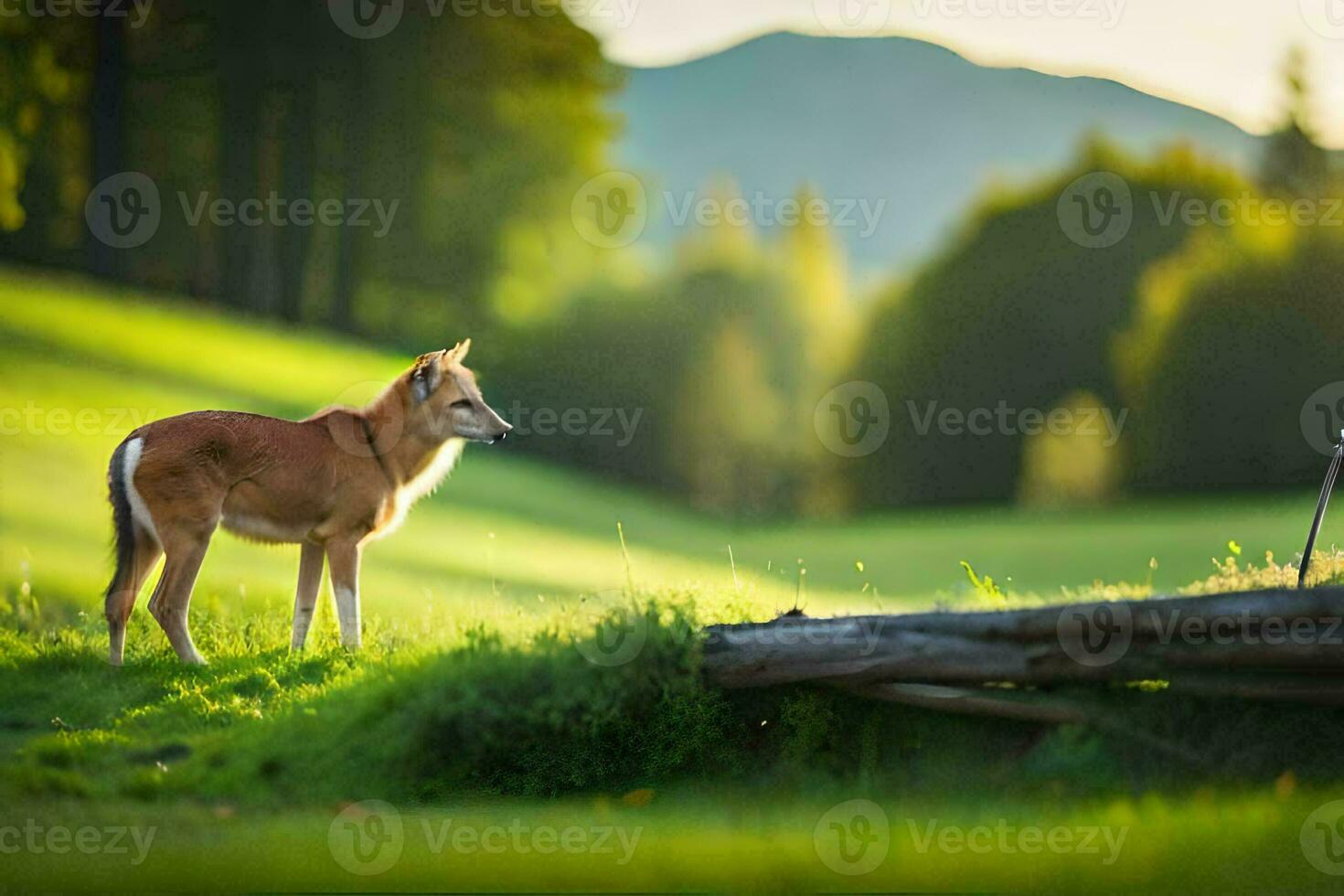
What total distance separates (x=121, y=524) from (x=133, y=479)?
13.7 inches

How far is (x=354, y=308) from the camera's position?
102 feet

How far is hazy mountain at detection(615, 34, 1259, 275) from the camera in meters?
78.6

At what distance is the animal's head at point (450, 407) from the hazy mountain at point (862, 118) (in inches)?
2158

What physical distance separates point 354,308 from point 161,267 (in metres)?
4.52

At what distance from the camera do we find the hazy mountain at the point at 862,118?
78625mm

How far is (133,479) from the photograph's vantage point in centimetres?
835

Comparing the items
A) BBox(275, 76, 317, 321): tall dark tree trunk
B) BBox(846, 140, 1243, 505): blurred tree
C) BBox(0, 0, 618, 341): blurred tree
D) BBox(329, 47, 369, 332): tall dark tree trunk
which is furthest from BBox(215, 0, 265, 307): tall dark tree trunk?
BBox(846, 140, 1243, 505): blurred tree

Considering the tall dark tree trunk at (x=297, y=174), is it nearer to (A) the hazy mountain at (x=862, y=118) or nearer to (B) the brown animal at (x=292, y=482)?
(B) the brown animal at (x=292, y=482)

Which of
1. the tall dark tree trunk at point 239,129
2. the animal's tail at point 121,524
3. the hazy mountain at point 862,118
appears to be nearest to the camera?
the animal's tail at point 121,524

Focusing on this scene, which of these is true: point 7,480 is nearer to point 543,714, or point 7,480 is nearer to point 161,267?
point 543,714

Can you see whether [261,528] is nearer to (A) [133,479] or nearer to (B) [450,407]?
(A) [133,479]

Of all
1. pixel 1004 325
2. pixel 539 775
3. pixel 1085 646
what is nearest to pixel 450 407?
pixel 539 775

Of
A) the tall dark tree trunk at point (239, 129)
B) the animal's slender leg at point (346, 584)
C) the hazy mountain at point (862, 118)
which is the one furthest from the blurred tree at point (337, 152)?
the hazy mountain at point (862, 118)

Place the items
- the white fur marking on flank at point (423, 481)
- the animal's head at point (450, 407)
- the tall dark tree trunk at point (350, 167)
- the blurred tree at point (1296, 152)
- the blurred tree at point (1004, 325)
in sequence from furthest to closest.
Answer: the blurred tree at point (1296, 152), the tall dark tree trunk at point (350, 167), the blurred tree at point (1004, 325), the white fur marking on flank at point (423, 481), the animal's head at point (450, 407)
